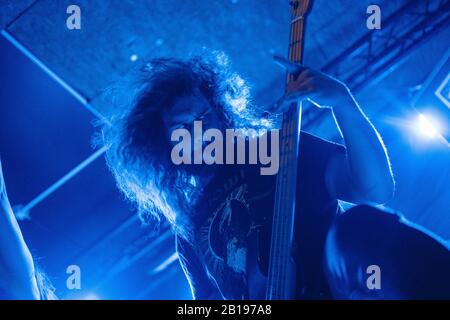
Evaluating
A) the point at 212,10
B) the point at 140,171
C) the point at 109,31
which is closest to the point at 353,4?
the point at 212,10

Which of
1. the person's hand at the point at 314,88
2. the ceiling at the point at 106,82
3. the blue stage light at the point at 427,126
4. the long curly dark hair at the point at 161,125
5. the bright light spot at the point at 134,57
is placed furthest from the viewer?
the bright light spot at the point at 134,57

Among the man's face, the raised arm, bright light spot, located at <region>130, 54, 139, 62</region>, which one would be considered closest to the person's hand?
the raised arm

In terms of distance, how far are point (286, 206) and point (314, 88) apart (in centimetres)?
29

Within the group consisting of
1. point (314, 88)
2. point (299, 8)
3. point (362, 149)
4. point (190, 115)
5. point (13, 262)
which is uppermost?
point (299, 8)

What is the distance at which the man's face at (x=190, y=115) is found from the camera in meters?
1.47

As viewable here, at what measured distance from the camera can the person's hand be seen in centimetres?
108

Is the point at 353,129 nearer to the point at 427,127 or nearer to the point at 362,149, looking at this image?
the point at 362,149

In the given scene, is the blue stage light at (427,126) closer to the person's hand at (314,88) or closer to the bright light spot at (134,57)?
the person's hand at (314,88)

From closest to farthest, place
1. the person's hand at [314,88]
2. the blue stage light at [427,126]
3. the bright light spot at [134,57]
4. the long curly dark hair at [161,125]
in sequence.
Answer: the person's hand at [314,88]
the long curly dark hair at [161,125]
the blue stage light at [427,126]
the bright light spot at [134,57]

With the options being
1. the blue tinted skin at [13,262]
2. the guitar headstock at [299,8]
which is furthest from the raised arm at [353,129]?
the blue tinted skin at [13,262]

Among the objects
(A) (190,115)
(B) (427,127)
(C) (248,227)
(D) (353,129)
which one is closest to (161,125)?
(A) (190,115)

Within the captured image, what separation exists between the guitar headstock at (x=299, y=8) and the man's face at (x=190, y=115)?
390 millimetres

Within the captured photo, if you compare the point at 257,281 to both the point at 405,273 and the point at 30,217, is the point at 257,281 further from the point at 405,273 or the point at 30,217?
the point at 30,217

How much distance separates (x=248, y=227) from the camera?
4.36 feet
